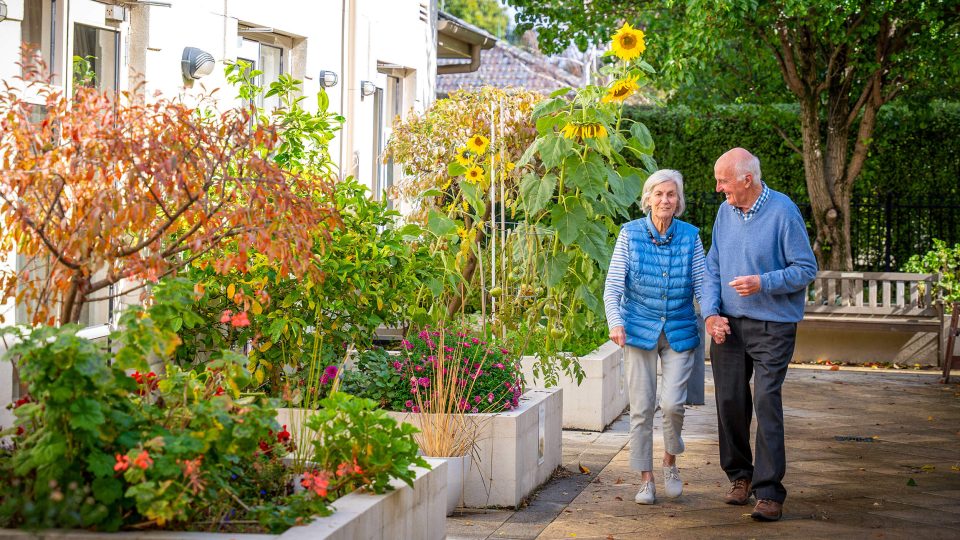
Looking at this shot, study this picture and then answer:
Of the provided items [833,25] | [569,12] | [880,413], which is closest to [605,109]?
[880,413]

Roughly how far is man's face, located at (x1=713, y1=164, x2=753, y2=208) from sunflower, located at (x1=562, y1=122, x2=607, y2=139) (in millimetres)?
1113

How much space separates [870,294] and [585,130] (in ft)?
25.8

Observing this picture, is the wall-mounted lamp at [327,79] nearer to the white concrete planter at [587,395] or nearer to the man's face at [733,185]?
the white concrete planter at [587,395]

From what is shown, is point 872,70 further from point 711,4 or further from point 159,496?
point 159,496

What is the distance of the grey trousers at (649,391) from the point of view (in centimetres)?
628

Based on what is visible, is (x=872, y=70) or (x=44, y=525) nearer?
(x=44, y=525)

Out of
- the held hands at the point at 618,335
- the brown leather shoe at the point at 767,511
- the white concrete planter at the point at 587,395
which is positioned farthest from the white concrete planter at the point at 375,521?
the white concrete planter at the point at 587,395

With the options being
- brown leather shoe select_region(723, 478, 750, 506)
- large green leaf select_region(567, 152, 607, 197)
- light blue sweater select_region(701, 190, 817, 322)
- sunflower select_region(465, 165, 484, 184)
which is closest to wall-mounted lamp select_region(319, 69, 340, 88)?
sunflower select_region(465, 165, 484, 184)

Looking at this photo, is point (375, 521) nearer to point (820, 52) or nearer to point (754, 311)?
point (754, 311)

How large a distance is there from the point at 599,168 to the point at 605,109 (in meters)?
0.36

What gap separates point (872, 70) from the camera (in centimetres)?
1380

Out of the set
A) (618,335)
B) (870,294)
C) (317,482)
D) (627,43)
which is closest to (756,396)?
(618,335)

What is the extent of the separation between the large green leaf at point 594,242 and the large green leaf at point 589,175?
12.1 inches

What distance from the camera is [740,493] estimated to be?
6.34 metres
